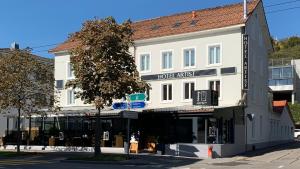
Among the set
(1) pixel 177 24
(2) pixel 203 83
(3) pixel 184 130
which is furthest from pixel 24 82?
(1) pixel 177 24

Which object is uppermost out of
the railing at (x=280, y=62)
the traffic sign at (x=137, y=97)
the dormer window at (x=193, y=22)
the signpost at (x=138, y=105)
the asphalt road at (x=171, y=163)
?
the railing at (x=280, y=62)

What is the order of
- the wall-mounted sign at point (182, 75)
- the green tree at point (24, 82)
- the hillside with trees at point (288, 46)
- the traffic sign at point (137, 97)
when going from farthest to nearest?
the hillside with trees at point (288, 46), the wall-mounted sign at point (182, 75), the green tree at point (24, 82), the traffic sign at point (137, 97)

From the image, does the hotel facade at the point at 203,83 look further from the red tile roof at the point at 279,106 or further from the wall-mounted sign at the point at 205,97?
the red tile roof at the point at 279,106

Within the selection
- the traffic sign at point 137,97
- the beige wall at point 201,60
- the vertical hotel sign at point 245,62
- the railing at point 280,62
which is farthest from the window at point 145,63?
the railing at point 280,62

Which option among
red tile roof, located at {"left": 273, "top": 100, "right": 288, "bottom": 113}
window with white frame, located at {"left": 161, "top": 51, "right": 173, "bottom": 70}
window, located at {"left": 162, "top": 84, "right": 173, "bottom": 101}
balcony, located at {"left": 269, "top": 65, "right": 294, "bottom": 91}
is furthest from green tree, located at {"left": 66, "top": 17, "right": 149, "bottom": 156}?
balcony, located at {"left": 269, "top": 65, "right": 294, "bottom": 91}

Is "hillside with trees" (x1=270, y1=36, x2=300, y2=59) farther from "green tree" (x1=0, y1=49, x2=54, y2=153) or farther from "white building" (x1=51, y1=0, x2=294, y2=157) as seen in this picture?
"green tree" (x1=0, y1=49, x2=54, y2=153)

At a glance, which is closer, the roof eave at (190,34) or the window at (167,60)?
the roof eave at (190,34)

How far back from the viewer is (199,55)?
39.4 metres

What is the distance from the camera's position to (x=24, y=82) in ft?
111

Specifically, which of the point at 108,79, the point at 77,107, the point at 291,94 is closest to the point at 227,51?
the point at 108,79

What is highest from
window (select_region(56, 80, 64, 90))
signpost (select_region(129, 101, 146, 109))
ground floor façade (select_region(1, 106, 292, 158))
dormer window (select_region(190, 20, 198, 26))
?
dormer window (select_region(190, 20, 198, 26))

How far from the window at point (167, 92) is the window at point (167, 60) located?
1532 millimetres

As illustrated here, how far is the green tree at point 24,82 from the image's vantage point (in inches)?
1309

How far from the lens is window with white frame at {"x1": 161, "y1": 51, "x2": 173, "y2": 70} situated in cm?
4119
